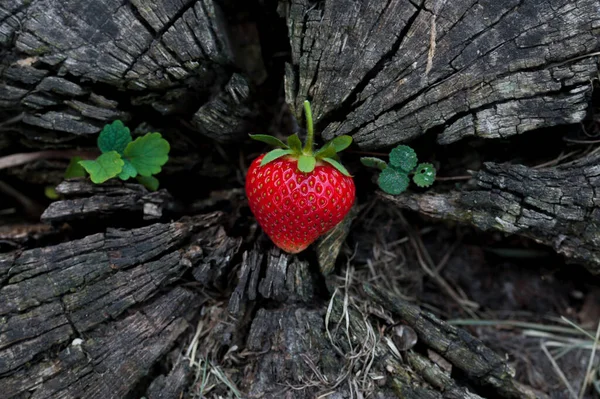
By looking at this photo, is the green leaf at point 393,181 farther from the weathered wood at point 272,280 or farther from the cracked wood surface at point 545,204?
the weathered wood at point 272,280

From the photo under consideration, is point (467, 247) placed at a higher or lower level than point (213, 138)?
lower

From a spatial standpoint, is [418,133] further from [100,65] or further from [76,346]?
[76,346]

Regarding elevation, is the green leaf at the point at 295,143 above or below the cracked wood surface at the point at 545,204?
above

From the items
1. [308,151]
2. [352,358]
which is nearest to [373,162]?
[308,151]

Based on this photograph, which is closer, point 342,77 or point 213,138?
point 342,77

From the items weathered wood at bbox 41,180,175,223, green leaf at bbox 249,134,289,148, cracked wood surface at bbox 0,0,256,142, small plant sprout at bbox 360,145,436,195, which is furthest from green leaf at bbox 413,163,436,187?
weathered wood at bbox 41,180,175,223

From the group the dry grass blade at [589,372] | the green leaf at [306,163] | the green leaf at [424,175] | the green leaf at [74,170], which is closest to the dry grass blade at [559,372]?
the dry grass blade at [589,372]

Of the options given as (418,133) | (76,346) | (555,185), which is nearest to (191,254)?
(76,346)
